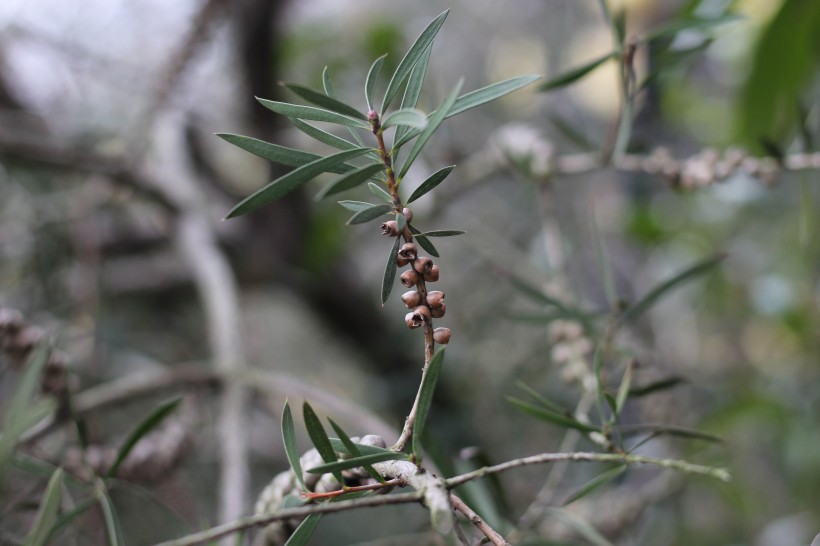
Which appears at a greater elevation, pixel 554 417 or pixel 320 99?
pixel 320 99

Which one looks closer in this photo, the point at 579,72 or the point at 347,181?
the point at 347,181

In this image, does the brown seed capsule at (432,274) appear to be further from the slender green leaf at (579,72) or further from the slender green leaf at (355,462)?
the slender green leaf at (579,72)

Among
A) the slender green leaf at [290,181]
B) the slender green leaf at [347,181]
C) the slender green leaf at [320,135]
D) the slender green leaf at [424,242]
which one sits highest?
the slender green leaf at [320,135]

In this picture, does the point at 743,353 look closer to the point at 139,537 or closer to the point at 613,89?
the point at 613,89

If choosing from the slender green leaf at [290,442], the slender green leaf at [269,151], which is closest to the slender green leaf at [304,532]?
the slender green leaf at [290,442]

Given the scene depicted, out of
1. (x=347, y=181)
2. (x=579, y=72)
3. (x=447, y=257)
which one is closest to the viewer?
(x=347, y=181)

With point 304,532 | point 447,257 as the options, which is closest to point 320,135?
point 304,532

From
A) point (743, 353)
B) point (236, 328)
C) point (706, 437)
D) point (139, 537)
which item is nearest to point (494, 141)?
point (236, 328)

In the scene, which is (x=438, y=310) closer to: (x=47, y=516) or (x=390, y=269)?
(x=390, y=269)
